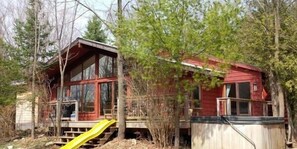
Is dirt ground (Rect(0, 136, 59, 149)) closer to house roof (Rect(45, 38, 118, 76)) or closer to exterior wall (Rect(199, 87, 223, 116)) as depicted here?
house roof (Rect(45, 38, 118, 76))

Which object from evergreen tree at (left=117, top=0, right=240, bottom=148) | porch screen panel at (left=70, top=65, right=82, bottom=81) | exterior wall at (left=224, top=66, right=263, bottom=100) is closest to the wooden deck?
evergreen tree at (left=117, top=0, right=240, bottom=148)

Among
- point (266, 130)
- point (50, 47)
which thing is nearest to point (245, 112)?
point (266, 130)

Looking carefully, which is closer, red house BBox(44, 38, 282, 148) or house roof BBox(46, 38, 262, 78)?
red house BBox(44, 38, 282, 148)

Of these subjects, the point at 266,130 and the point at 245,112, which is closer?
the point at 266,130

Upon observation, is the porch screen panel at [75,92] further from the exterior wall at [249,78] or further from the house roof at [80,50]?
the exterior wall at [249,78]

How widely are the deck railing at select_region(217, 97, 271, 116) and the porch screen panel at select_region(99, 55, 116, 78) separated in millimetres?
5380

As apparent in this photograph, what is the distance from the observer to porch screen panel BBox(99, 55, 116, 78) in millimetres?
16516

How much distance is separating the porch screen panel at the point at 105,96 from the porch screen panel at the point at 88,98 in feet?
1.82

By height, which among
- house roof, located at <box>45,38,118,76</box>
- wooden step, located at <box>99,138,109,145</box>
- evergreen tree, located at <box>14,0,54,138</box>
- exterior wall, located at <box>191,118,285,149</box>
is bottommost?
wooden step, located at <box>99,138,109,145</box>

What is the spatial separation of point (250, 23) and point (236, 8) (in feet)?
15.9

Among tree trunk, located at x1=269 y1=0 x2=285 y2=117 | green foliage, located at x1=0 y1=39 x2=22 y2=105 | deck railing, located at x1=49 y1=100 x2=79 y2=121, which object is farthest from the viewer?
deck railing, located at x1=49 y1=100 x2=79 y2=121

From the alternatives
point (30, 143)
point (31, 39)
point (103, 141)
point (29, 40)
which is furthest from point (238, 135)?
point (29, 40)

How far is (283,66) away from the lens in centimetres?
1315

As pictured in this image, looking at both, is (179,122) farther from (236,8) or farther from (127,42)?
(236,8)
